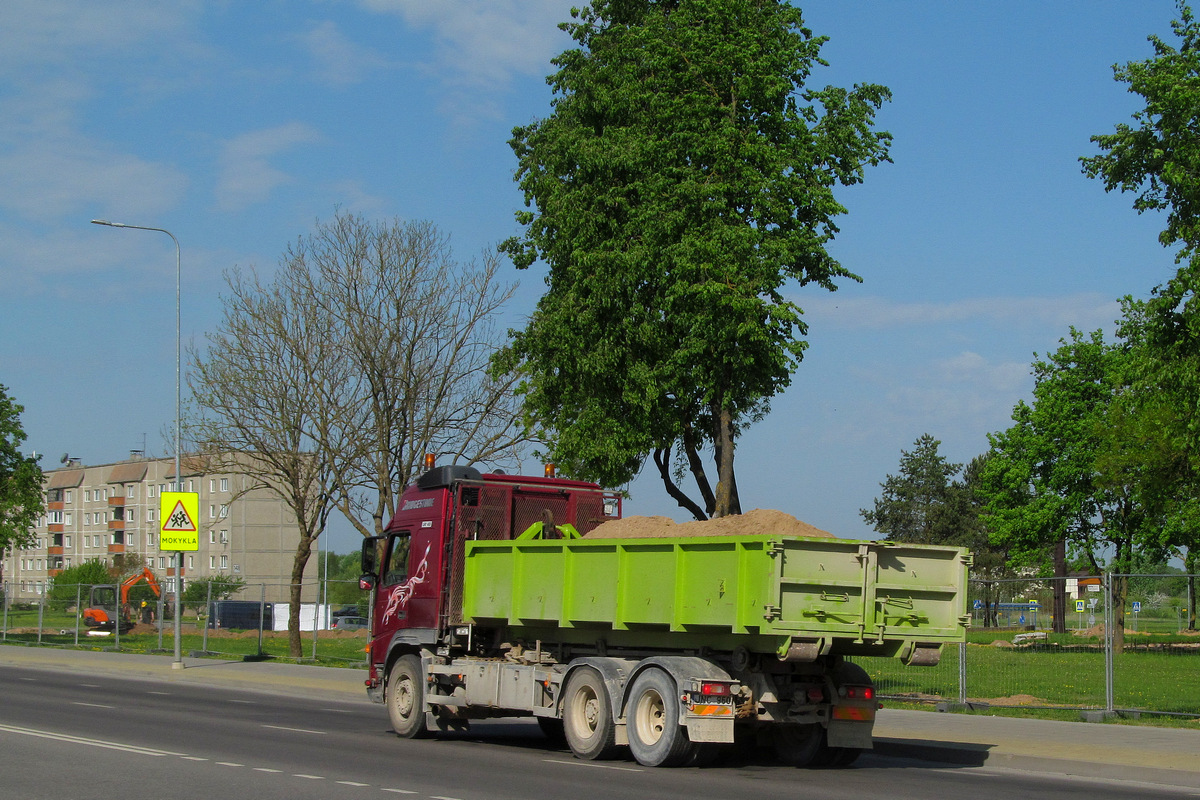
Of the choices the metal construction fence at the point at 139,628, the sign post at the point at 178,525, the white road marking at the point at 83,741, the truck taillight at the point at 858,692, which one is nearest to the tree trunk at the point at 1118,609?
the truck taillight at the point at 858,692

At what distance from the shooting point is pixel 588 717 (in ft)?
44.7

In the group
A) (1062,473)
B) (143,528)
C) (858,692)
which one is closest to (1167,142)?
(858,692)

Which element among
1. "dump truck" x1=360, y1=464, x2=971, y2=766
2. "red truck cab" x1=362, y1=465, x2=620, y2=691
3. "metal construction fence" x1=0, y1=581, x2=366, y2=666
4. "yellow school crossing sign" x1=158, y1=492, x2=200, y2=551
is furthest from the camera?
"metal construction fence" x1=0, y1=581, x2=366, y2=666

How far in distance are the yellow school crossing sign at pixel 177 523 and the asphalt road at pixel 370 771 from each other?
33.3 feet

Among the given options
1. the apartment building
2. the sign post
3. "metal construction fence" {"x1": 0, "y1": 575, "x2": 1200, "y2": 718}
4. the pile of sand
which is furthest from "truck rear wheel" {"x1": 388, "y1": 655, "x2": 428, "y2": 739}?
the apartment building

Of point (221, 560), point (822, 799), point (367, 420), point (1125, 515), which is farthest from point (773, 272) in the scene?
point (221, 560)

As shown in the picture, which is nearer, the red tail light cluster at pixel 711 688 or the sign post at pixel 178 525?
the red tail light cluster at pixel 711 688

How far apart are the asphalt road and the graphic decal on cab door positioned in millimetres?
1581

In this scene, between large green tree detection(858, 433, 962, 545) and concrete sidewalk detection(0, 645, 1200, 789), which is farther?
large green tree detection(858, 433, 962, 545)

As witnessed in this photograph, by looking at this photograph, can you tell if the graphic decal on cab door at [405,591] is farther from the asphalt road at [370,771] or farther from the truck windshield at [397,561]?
the asphalt road at [370,771]

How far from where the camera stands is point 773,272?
81.1 feet

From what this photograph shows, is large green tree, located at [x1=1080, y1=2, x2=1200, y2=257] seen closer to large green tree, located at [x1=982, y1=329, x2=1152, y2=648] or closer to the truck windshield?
the truck windshield

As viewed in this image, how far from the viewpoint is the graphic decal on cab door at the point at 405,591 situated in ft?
52.7

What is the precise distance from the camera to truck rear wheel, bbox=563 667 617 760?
13.1 m
